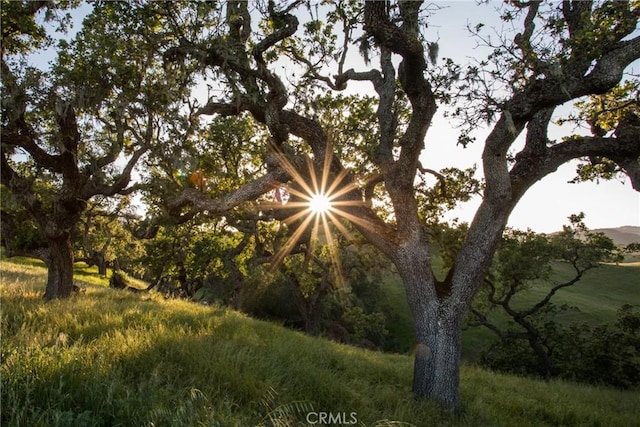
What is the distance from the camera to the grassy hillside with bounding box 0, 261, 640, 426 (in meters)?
3.92

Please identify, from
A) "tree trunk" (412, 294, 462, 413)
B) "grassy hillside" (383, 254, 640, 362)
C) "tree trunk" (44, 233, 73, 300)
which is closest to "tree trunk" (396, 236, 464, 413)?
"tree trunk" (412, 294, 462, 413)

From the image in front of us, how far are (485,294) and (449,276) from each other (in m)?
17.0

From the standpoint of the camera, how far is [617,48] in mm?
7711

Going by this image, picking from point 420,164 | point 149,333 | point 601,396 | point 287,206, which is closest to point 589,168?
point 420,164

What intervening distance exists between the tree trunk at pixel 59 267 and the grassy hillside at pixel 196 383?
1.59 meters

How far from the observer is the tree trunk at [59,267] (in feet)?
44.5

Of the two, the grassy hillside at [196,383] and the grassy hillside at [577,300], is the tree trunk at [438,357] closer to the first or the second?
the grassy hillside at [196,383]

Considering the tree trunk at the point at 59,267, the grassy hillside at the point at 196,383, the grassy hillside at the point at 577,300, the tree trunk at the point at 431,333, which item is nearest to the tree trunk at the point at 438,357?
the tree trunk at the point at 431,333

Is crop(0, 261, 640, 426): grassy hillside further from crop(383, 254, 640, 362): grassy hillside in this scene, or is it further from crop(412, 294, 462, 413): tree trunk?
crop(383, 254, 640, 362): grassy hillside

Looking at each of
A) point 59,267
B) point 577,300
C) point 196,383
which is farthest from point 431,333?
point 577,300

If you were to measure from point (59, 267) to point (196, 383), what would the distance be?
1146 centimetres

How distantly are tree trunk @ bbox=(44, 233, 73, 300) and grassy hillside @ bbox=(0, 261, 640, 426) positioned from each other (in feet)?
5.23

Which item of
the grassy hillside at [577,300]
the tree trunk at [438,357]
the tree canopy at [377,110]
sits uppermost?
the tree canopy at [377,110]

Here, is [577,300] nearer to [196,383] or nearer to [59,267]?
[59,267]
